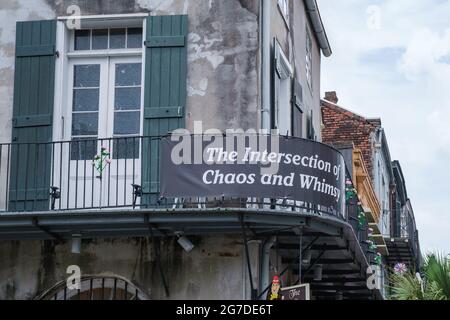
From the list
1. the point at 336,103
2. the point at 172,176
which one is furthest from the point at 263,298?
the point at 336,103

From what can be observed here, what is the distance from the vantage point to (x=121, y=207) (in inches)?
559

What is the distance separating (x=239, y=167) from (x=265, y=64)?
2.09 meters

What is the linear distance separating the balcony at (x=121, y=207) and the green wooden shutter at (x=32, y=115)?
0.02 metres

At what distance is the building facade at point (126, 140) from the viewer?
47.5 ft

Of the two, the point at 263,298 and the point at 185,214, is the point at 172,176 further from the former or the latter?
the point at 263,298

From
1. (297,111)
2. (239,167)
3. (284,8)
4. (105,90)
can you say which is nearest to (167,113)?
(105,90)

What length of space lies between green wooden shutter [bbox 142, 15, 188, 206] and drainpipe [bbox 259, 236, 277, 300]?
5.50 feet

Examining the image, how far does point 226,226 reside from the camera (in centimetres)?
1409

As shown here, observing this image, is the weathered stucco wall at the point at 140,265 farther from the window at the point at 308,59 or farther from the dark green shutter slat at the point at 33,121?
the window at the point at 308,59

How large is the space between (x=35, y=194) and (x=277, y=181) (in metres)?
3.46

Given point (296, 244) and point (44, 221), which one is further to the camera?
point (296, 244)
